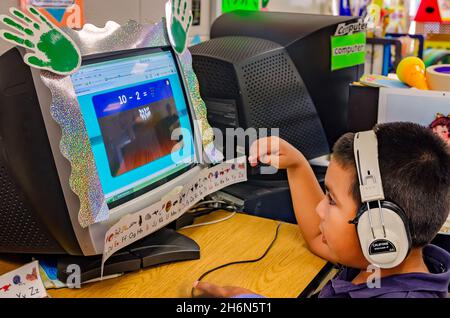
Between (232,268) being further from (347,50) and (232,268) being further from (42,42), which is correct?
(347,50)

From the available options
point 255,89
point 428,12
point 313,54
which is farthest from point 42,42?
point 428,12

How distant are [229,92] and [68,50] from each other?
51cm

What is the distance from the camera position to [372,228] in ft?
2.65

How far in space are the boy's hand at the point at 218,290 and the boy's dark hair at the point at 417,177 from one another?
240mm

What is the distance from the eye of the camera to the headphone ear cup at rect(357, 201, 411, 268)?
0.80 m

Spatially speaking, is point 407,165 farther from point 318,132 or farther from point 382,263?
point 318,132

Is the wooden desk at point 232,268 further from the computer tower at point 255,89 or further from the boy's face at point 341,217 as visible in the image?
the computer tower at point 255,89

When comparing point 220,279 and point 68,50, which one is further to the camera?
point 220,279

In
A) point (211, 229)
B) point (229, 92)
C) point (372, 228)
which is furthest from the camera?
point (229, 92)

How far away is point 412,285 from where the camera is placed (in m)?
0.87

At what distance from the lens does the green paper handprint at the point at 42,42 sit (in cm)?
81

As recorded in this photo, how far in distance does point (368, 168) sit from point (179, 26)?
0.51 metres
